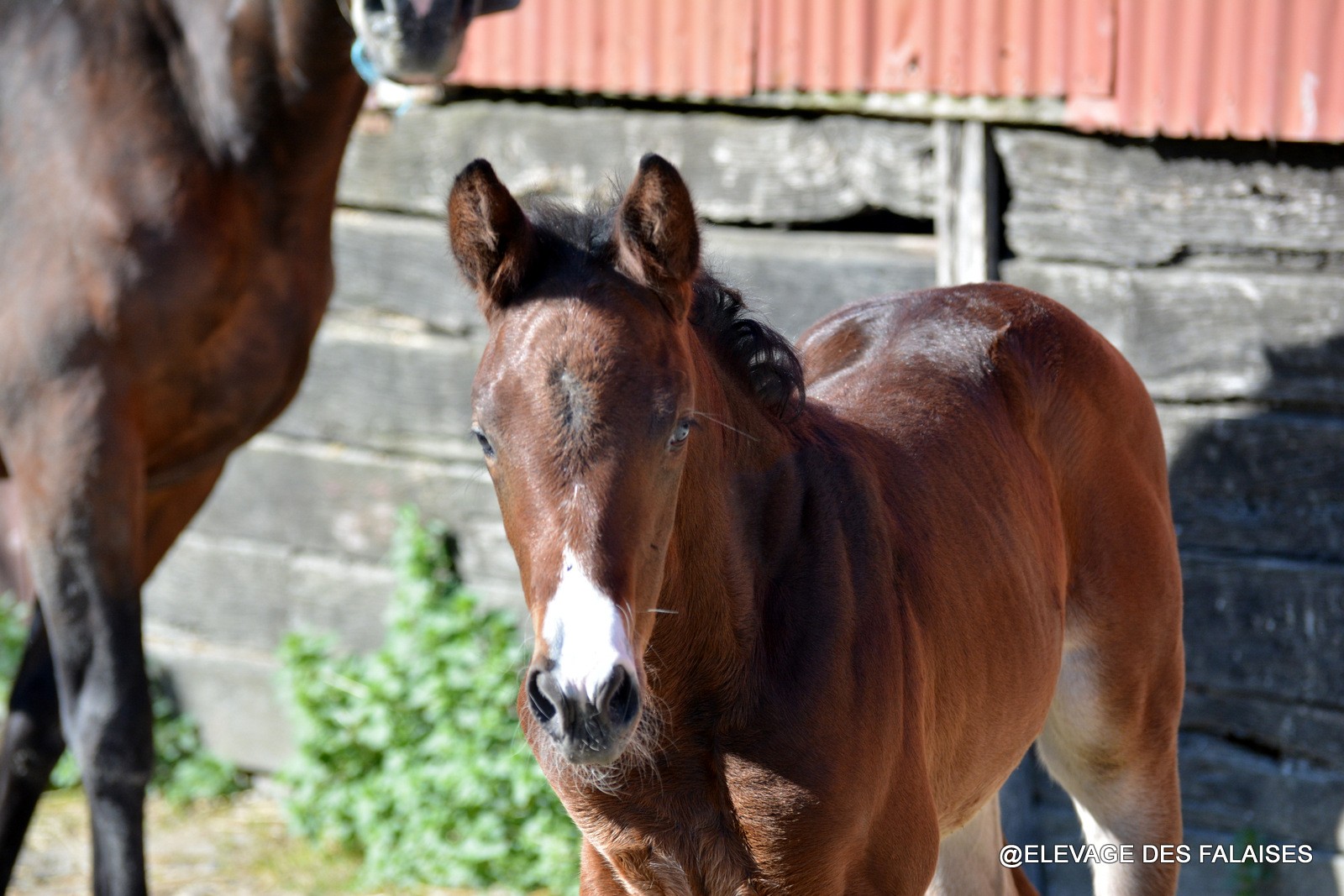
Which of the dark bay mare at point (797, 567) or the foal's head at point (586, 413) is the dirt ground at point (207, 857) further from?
the foal's head at point (586, 413)

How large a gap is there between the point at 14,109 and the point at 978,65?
2.43 m

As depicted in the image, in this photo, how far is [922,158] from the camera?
3.67 metres

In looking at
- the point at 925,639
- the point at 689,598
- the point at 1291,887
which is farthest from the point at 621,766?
the point at 1291,887

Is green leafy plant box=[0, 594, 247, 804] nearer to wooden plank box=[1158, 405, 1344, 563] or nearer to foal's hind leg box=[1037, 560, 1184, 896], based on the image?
foal's hind leg box=[1037, 560, 1184, 896]

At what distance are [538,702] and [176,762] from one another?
3.77 meters

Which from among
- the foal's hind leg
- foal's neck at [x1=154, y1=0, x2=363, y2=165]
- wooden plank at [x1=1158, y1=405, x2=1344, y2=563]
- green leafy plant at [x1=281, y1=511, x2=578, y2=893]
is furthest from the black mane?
green leafy plant at [x1=281, y1=511, x2=578, y2=893]

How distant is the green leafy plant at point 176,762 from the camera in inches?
187

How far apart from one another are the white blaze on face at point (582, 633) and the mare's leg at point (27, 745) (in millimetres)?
2367

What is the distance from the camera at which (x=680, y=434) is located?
1777 millimetres

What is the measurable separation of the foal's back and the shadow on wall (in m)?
0.64

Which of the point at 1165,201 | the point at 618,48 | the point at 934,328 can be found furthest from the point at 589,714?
the point at 618,48

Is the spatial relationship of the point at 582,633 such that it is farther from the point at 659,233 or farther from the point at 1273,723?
the point at 1273,723

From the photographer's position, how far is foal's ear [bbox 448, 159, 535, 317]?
1814 millimetres

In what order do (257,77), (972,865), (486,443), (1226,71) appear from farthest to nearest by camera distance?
(1226,71)
(257,77)
(972,865)
(486,443)
